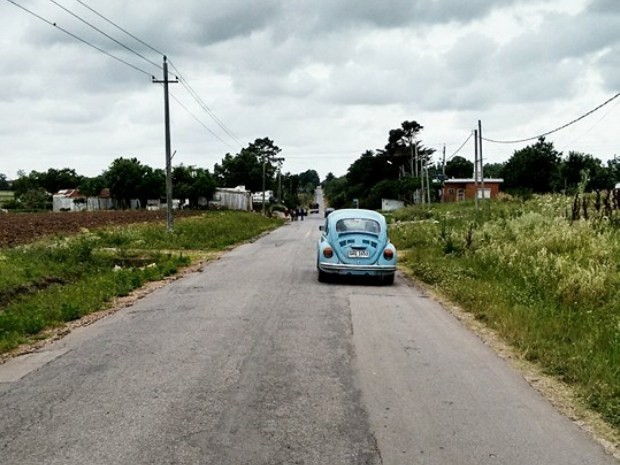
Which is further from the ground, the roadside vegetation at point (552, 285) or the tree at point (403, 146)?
the tree at point (403, 146)

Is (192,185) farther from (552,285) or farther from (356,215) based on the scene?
(552,285)

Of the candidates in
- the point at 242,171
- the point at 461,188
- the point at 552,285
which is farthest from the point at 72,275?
the point at 242,171

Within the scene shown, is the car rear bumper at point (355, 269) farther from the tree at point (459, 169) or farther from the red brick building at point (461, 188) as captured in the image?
the tree at point (459, 169)

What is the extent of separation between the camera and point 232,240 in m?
32.4

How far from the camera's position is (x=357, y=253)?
15.0m

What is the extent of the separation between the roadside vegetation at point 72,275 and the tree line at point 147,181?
51977 millimetres

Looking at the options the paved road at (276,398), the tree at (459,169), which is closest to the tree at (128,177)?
the tree at (459,169)

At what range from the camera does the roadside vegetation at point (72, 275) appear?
10.4 m

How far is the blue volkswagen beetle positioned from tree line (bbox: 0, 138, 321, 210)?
62.5 m

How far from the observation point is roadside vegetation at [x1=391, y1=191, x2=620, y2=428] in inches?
274

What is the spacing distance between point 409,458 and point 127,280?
38.7 feet

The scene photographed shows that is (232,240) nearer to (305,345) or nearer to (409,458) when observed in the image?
(305,345)

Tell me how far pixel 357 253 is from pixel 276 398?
30.5ft

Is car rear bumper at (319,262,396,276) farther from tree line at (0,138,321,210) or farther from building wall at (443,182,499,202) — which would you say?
building wall at (443,182,499,202)
